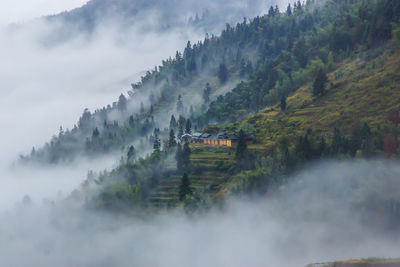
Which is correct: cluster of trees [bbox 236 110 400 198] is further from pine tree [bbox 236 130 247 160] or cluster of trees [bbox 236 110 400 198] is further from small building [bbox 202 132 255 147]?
small building [bbox 202 132 255 147]

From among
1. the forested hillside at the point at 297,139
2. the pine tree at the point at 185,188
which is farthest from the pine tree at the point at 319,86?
the pine tree at the point at 185,188

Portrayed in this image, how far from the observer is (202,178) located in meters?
147

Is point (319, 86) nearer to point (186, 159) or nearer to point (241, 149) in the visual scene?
point (241, 149)

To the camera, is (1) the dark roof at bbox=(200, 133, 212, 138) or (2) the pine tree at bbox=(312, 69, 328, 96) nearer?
(2) the pine tree at bbox=(312, 69, 328, 96)

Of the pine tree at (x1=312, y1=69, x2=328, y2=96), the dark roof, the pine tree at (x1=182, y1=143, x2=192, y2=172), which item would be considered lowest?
the pine tree at (x1=182, y1=143, x2=192, y2=172)

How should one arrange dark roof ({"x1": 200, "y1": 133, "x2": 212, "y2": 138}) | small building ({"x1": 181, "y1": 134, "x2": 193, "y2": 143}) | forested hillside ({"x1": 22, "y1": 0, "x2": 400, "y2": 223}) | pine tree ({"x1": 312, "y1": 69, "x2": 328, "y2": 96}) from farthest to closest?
small building ({"x1": 181, "y1": 134, "x2": 193, "y2": 143})
dark roof ({"x1": 200, "y1": 133, "x2": 212, "y2": 138})
pine tree ({"x1": 312, "y1": 69, "x2": 328, "y2": 96})
forested hillside ({"x1": 22, "y1": 0, "x2": 400, "y2": 223})

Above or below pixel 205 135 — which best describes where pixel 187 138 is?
below

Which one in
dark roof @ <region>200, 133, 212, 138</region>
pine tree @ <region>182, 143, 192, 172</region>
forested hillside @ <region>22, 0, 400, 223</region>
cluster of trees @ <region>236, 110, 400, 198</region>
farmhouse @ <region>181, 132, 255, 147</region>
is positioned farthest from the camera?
dark roof @ <region>200, 133, 212, 138</region>

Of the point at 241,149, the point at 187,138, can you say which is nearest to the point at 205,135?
the point at 187,138

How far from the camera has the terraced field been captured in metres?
143

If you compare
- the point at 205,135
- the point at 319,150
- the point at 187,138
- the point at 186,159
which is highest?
the point at 205,135

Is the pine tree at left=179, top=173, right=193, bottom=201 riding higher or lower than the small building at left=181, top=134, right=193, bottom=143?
lower

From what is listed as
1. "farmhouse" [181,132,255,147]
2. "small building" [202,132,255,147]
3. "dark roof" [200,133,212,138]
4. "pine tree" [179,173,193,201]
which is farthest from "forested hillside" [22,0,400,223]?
"dark roof" [200,133,212,138]

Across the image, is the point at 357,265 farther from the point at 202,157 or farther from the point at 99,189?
the point at 99,189
